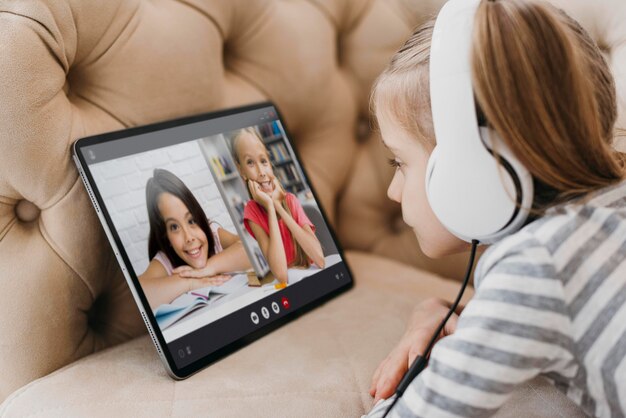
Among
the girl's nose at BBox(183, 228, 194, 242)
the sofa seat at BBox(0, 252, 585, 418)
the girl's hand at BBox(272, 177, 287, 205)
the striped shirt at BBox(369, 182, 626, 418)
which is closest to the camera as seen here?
the striped shirt at BBox(369, 182, 626, 418)

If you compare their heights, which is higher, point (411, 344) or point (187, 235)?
point (187, 235)

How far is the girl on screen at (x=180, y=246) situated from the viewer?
64cm

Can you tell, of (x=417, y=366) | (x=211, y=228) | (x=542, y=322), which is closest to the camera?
(x=542, y=322)

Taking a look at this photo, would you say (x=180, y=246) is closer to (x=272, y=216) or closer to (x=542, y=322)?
(x=272, y=216)

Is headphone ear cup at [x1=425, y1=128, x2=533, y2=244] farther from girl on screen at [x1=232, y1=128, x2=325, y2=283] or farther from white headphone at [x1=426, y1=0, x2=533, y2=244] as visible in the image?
girl on screen at [x1=232, y1=128, x2=325, y2=283]

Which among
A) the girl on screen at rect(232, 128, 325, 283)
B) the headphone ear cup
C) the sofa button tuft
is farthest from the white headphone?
the sofa button tuft

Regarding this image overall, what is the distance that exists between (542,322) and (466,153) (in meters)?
0.15

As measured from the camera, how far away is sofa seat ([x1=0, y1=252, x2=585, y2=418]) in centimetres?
56

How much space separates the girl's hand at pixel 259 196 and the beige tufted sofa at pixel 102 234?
0.42ft

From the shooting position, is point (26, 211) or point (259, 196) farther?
point (259, 196)

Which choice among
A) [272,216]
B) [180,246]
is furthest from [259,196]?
[180,246]

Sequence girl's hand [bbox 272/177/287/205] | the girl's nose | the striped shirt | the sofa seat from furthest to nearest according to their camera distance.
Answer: girl's hand [bbox 272/177/287/205]
the girl's nose
the sofa seat
the striped shirt

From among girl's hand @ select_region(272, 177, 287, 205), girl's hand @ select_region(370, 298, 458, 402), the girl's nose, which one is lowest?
girl's hand @ select_region(370, 298, 458, 402)

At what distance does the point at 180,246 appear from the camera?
2.17ft
